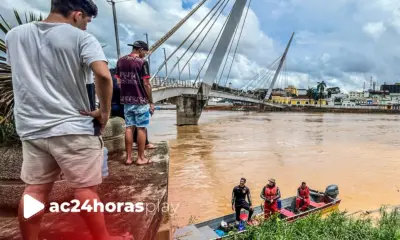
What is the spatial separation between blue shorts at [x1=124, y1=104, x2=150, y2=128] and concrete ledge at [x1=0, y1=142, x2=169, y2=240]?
509 mm

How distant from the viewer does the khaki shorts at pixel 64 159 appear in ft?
5.34

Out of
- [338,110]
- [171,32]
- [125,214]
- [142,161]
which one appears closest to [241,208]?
[142,161]

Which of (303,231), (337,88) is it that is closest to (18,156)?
(303,231)

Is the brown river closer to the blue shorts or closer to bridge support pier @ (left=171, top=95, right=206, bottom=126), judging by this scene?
the blue shorts

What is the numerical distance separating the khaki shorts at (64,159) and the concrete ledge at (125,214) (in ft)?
1.81

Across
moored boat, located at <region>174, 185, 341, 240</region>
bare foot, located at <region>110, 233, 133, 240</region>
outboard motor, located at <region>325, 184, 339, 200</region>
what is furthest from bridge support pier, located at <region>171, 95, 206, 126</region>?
bare foot, located at <region>110, 233, 133, 240</region>

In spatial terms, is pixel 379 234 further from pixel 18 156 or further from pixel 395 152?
pixel 395 152

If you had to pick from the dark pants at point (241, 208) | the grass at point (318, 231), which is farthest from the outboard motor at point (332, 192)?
the dark pants at point (241, 208)

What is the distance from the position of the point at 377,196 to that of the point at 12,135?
350 inches

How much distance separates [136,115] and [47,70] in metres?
2.11

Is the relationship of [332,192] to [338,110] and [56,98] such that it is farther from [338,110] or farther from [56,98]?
[338,110]

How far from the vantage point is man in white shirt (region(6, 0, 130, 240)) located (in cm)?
162

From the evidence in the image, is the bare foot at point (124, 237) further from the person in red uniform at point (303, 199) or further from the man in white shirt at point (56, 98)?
the person in red uniform at point (303, 199)

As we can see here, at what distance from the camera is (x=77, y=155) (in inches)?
64.9
